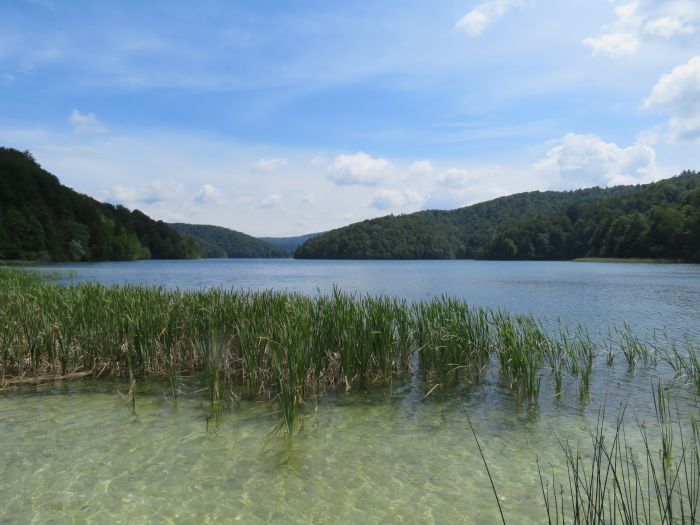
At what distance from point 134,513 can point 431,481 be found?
294 centimetres

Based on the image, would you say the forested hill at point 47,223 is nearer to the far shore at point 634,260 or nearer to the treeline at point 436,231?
the treeline at point 436,231

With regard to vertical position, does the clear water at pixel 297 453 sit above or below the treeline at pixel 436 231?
below

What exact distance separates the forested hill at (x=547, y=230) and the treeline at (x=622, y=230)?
16 centimetres

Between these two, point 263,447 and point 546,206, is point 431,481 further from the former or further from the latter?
point 546,206

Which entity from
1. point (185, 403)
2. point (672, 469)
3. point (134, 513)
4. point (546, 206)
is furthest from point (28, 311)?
point (546, 206)

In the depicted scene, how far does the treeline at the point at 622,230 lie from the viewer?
83.4m

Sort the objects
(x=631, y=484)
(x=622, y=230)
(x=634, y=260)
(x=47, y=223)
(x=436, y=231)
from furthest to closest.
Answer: (x=436, y=231) → (x=622, y=230) → (x=634, y=260) → (x=47, y=223) → (x=631, y=484)

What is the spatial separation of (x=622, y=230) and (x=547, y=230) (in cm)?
3123

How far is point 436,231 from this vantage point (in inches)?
6718

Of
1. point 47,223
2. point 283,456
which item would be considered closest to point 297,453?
point 283,456

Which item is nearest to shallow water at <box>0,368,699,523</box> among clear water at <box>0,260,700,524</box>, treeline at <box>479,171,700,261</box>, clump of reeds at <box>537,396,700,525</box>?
clear water at <box>0,260,700,524</box>

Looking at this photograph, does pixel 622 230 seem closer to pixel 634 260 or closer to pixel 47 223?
Result: pixel 634 260

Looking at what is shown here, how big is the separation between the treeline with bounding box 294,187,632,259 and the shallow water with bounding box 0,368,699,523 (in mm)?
151875

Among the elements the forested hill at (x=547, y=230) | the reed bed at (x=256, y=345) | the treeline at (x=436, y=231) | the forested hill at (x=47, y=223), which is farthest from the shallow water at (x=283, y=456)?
the treeline at (x=436, y=231)
